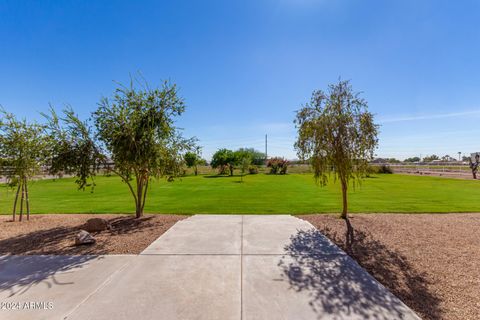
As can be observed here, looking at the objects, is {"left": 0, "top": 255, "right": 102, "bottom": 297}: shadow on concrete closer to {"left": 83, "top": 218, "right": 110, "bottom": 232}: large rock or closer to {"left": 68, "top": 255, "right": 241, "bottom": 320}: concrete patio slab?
{"left": 68, "top": 255, "right": 241, "bottom": 320}: concrete patio slab

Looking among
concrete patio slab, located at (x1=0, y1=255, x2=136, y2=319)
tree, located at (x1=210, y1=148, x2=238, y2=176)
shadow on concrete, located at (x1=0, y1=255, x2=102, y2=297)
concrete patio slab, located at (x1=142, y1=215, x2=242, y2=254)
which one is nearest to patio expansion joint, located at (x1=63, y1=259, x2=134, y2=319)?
concrete patio slab, located at (x1=0, y1=255, x2=136, y2=319)

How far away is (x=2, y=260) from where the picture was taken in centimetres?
454

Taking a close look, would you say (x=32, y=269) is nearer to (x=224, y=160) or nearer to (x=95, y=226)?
(x=95, y=226)

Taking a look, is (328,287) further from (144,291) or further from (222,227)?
(222,227)

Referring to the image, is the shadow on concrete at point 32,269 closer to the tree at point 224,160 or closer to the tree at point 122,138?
the tree at point 122,138

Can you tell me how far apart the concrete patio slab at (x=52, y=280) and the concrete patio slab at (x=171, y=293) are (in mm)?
253

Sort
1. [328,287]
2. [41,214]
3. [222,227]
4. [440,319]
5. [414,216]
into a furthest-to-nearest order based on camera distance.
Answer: [41,214], [414,216], [222,227], [328,287], [440,319]

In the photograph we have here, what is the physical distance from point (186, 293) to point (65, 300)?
162 cm

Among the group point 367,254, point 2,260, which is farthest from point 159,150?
point 367,254

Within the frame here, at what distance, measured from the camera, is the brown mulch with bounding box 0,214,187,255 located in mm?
5117

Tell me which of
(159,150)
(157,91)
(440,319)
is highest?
(157,91)

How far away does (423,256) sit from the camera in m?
4.69

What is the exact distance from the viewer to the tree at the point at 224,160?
35562 mm

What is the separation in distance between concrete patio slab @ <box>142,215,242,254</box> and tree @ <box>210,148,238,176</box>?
27.9 meters
